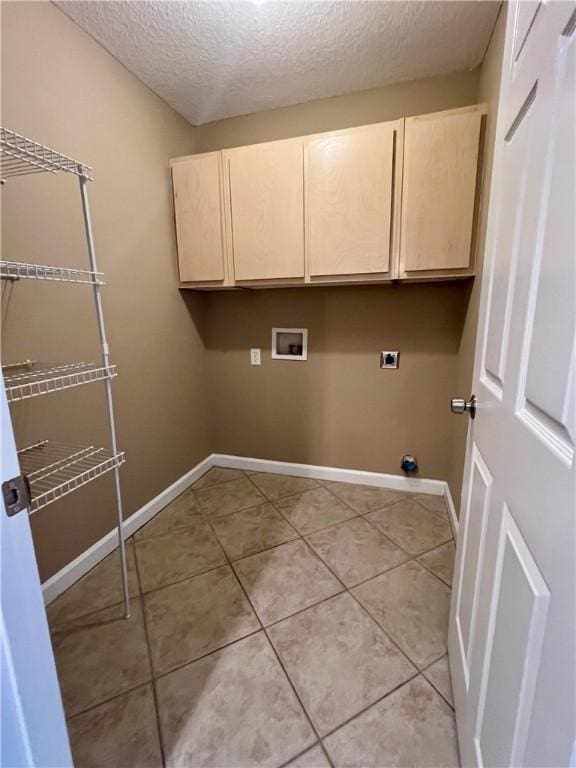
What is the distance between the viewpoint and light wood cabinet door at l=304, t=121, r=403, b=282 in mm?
1714

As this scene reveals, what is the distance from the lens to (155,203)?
2.00 meters

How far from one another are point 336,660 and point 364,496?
114 centimetres

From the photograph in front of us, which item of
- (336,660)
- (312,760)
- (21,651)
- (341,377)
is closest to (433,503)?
(341,377)

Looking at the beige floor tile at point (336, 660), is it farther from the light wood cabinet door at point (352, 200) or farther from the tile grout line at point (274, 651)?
the light wood cabinet door at point (352, 200)

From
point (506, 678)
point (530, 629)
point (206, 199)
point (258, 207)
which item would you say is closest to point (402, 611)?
point (506, 678)

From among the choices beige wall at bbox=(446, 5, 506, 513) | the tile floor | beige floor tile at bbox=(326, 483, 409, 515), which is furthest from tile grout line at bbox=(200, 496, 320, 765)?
beige wall at bbox=(446, 5, 506, 513)

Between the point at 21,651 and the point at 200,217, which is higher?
the point at 200,217

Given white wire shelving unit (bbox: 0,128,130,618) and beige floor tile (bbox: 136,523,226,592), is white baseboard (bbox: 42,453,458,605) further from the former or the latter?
white wire shelving unit (bbox: 0,128,130,618)

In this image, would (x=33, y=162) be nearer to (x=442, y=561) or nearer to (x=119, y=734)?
(x=119, y=734)

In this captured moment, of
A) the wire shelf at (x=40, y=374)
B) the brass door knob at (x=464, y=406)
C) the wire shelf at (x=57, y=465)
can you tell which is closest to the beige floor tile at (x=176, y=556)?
the wire shelf at (x=57, y=465)

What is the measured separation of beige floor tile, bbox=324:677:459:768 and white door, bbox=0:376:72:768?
793mm

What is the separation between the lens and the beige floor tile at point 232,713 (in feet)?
3.15

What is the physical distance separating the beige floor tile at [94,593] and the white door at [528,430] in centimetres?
139

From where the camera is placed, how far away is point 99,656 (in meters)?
1.25
